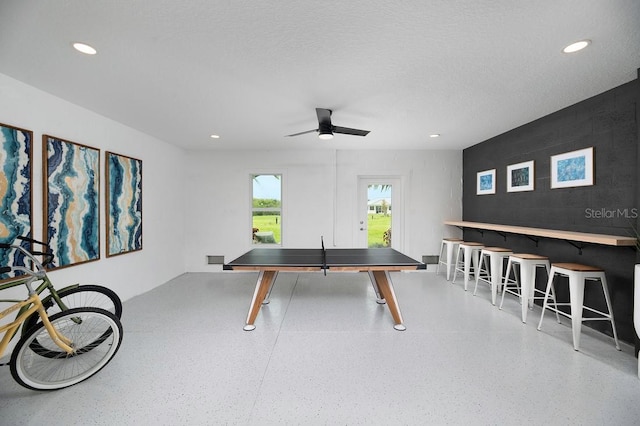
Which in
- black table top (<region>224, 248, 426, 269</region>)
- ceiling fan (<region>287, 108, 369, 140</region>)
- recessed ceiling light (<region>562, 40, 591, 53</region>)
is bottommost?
black table top (<region>224, 248, 426, 269</region>)

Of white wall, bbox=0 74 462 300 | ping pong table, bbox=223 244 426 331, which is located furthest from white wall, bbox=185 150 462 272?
ping pong table, bbox=223 244 426 331

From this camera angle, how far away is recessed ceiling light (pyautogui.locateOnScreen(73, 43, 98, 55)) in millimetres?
1737

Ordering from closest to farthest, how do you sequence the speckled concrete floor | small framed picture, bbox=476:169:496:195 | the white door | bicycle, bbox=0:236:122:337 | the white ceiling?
1. the white ceiling
2. the speckled concrete floor
3. bicycle, bbox=0:236:122:337
4. small framed picture, bbox=476:169:496:195
5. the white door

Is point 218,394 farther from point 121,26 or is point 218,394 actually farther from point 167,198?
point 167,198

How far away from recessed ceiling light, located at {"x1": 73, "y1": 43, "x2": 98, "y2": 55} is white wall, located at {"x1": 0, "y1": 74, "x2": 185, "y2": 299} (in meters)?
1.05

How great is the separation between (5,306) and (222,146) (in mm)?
3375

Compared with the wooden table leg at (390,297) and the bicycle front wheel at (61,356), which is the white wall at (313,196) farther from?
the bicycle front wheel at (61,356)

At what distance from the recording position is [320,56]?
188 cm

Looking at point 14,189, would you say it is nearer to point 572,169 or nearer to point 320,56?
point 320,56

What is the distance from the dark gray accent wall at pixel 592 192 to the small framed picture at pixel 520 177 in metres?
0.06

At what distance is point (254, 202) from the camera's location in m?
5.12

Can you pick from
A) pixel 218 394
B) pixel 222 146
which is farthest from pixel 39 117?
pixel 218 394

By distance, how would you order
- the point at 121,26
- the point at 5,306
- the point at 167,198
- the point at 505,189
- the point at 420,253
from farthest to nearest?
the point at 420,253, the point at 167,198, the point at 505,189, the point at 5,306, the point at 121,26

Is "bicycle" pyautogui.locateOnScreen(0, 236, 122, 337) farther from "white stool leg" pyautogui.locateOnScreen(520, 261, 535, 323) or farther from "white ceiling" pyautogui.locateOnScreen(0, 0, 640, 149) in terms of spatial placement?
"white stool leg" pyautogui.locateOnScreen(520, 261, 535, 323)
